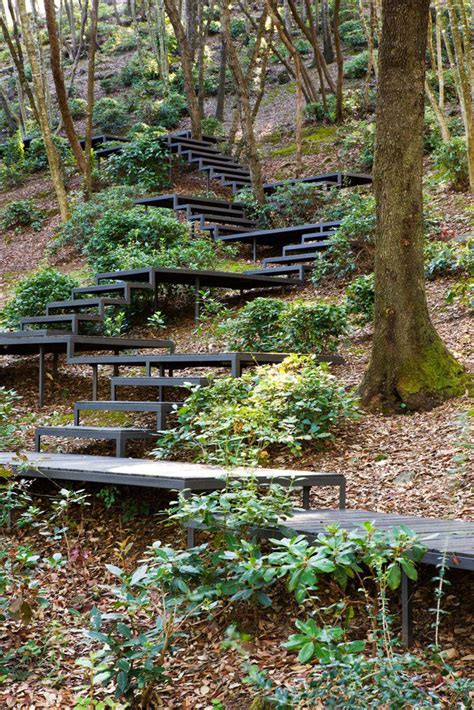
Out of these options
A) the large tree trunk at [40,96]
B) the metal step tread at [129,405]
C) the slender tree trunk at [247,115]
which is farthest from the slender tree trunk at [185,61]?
the metal step tread at [129,405]

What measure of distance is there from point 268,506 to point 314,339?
3.93 m

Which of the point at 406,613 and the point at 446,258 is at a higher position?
the point at 446,258

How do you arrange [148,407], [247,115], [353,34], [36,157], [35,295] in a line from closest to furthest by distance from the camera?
1. [148,407]
2. [35,295]
3. [247,115]
4. [36,157]
5. [353,34]

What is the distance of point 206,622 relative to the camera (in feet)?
11.9

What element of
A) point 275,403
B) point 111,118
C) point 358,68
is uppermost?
point 358,68

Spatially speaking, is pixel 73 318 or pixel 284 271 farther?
pixel 284 271

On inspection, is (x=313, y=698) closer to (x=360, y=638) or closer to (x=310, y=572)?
(x=310, y=572)

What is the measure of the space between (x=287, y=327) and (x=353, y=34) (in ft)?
68.1

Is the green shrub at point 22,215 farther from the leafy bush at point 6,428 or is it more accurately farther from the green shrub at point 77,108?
the leafy bush at point 6,428

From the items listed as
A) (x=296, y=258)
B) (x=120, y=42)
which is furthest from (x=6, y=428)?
(x=120, y=42)

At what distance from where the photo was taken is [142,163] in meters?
16.2

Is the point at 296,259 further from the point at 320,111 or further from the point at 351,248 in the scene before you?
the point at 320,111

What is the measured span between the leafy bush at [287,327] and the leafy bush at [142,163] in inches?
350

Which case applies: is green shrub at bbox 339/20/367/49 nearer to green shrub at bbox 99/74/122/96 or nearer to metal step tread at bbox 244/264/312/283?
green shrub at bbox 99/74/122/96
